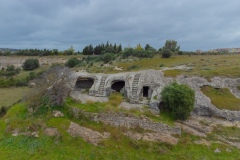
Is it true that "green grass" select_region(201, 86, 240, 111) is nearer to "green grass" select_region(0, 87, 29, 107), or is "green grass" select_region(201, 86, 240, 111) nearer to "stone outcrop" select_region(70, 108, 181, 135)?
"stone outcrop" select_region(70, 108, 181, 135)

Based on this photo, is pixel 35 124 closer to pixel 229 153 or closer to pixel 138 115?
pixel 138 115

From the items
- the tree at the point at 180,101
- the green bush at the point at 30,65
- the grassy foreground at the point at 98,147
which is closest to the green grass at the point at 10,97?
the grassy foreground at the point at 98,147

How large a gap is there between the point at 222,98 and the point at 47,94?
2038 centimetres

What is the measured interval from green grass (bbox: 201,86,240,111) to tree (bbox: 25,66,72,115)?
17.0m

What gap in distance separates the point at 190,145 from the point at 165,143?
2.06 metres

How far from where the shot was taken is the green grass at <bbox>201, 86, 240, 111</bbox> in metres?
24.2

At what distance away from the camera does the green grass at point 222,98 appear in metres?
24.2

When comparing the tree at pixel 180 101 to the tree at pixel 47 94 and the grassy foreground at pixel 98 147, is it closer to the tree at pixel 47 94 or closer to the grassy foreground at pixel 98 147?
the grassy foreground at pixel 98 147

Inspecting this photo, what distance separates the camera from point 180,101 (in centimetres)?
2122

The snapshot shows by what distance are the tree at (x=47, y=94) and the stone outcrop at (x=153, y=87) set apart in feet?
15.6

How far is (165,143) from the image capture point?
17.9 meters

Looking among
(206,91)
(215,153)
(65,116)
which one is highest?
(206,91)

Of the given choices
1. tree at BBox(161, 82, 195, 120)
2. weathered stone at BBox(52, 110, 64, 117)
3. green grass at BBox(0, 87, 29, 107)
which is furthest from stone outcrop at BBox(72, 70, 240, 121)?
green grass at BBox(0, 87, 29, 107)

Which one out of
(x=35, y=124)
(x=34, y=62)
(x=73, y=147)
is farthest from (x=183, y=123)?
(x=34, y=62)
